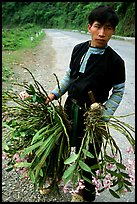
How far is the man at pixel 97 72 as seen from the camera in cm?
181

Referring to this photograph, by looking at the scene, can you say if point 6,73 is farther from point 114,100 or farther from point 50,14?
point 50,14

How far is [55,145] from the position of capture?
1911mm

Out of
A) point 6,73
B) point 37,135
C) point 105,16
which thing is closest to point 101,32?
point 105,16

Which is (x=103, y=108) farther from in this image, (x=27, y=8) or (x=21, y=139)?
(x=27, y=8)

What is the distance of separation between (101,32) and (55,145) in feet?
2.24

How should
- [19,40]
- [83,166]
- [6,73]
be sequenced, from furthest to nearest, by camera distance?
[19,40] < [6,73] < [83,166]

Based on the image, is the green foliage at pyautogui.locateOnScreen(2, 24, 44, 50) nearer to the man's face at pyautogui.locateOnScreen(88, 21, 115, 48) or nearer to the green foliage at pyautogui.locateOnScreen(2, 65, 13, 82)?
the green foliage at pyautogui.locateOnScreen(2, 65, 13, 82)

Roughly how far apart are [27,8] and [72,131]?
44000 millimetres

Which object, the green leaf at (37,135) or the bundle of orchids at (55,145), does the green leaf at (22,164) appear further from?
the green leaf at (37,135)

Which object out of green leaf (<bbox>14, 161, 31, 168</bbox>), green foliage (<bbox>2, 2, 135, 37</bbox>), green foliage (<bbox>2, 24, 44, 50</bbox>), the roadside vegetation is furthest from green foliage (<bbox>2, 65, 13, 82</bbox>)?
green foliage (<bbox>2, 2, 135, 37</bbox>)

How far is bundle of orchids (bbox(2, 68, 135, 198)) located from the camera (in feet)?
5.77

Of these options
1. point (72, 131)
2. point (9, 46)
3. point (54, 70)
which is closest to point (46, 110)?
point (72, 131)

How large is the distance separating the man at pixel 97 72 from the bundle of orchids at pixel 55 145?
0.24 ft

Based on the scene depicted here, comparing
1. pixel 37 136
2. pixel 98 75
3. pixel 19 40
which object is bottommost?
pixel 37 136
